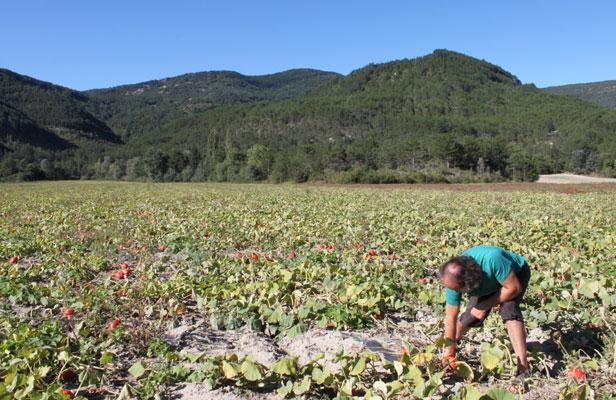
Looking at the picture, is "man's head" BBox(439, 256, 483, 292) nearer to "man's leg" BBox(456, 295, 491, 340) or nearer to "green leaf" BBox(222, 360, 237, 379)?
"man's leg" BBox(456, 295, 491, 340)

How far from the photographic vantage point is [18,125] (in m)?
181

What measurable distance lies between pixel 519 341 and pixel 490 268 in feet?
2.08

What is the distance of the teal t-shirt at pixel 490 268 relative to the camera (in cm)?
389

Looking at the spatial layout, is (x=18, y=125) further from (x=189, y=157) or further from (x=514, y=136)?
(x=514, y=136)

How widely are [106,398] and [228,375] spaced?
959mm

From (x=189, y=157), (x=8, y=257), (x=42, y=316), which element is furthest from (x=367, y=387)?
(x=189, y=157)

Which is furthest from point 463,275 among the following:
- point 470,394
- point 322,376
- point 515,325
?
point 322,376

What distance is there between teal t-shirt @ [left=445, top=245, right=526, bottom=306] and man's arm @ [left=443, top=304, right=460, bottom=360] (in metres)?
0.05

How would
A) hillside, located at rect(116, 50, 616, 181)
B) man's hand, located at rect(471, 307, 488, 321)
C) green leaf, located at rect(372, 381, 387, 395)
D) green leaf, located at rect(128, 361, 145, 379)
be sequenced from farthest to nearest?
1. hillside, located at rect(116, 50, 616, 181)
2. man's hand, located at rect(471, 307, 488, 321)
3. green leaf, located at rect(128, 361, 145, 379)
4. green leaf, located at rect(372, 381, 387, 395)

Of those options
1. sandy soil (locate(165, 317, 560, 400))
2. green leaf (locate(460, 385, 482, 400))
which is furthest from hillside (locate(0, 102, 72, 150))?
green leaf (locate(460, 385, 482, 400))

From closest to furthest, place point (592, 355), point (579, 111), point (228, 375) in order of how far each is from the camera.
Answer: point (228, 375) < point (592, 355) < point (579, 111)

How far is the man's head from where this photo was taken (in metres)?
3.72

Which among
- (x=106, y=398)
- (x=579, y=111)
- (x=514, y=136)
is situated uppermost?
(x=579, y=111)

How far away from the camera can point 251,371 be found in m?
3.63
